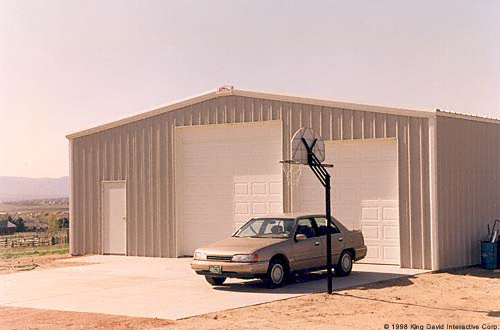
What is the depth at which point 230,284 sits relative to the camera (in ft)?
50.4

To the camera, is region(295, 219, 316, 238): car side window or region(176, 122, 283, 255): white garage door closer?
region(295, 219, 316, 238): car side window

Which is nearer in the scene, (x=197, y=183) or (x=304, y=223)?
(x=304, y=223)

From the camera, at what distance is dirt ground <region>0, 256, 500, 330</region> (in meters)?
10.9

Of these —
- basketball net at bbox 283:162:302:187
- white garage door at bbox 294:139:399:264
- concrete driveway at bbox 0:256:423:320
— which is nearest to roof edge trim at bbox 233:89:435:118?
white garage door at bbox 294:139:399:264

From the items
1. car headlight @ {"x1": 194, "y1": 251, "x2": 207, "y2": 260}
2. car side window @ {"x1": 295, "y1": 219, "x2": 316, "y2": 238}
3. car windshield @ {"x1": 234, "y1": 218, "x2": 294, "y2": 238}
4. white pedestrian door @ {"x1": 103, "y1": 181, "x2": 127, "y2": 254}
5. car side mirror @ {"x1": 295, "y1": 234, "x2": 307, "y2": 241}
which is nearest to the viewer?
car headlight @ {"x1": 194, "y1": 251, "x2": 207, "y2": 260}

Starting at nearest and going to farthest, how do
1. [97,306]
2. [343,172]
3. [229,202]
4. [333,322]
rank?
[333,322] < [97,306] < [343,172] < [229,202]

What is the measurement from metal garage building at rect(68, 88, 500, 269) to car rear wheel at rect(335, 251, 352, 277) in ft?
6.69

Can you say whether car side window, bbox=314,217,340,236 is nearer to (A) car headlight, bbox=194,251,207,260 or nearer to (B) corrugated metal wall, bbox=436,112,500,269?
(A) car headlight, bbox=194,251,207,260

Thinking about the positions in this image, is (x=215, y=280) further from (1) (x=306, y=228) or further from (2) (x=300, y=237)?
(1) (x=306, y=228)

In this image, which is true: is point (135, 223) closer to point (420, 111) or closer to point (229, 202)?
point (229, 202)

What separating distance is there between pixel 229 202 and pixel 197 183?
1.21 meters

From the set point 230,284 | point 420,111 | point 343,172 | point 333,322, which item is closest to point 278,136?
point 343,172

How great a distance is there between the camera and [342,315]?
1165 centimetres

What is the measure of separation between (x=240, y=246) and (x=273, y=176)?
245 inches
